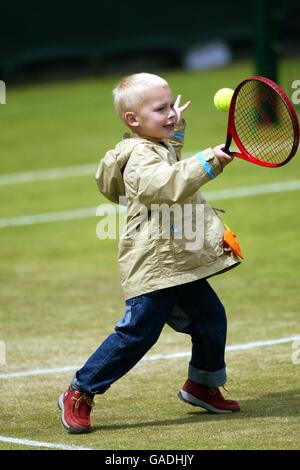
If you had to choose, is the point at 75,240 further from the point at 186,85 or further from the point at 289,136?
the point at 186,85

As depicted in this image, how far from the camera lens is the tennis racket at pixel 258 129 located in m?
5.07

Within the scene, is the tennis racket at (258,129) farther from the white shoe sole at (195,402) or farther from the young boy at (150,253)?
the white shoe sole at (195,402)

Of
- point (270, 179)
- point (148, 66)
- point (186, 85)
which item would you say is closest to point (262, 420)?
point (270, 179)

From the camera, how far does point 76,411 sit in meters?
5.32

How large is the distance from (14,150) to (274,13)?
13.0ft

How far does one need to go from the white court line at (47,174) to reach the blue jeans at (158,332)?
811 centimetres

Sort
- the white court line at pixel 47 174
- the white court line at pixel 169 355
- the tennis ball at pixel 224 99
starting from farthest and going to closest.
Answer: the white court line at pixel 47 174 < the white court line at pixel 169 355 < the tennis ball at pixel 224 99

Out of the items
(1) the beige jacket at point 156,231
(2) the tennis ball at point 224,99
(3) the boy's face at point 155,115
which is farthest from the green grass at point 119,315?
(2) the tennis ball at point 224,99

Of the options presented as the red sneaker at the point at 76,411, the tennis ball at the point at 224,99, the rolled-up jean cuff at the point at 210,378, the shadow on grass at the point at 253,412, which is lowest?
the shadow on grass at the point at 253,412

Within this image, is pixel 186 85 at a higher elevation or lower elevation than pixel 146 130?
lower

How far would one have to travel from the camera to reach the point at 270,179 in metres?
12.9

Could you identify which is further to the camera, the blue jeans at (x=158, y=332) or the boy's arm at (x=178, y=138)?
the boy's arm at (x=178, y=138)

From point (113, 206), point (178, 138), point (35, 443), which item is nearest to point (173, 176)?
point (178, 138)
